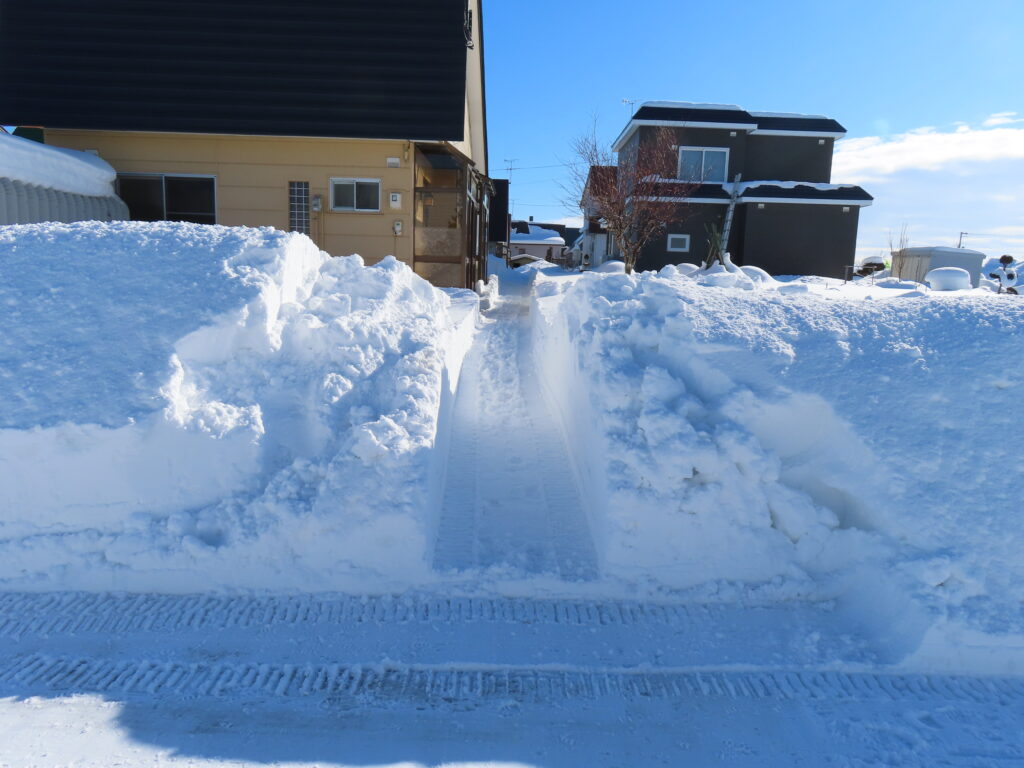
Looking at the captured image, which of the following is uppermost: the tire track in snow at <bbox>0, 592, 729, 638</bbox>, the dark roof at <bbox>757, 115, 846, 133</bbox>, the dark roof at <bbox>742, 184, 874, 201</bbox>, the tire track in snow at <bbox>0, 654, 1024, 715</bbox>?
the dark roof at <bbox>757, 115, 846, 133</bbox>

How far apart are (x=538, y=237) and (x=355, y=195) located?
3895 cm

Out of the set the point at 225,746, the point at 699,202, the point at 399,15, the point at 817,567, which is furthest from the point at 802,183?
the point at 225,746

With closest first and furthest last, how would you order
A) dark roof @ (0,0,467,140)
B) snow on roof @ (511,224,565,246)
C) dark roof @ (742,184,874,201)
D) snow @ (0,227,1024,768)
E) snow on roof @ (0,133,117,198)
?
1. snow @ (0,227,1024,768)
2. snow on roof @ (0,133,117,198)
3. dark roof @ (0,0,467,140)
4. dark roof @ (742,184,874,201)
5. snow on roof @ (511,224,565,246)

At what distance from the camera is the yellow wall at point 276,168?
11891 mm

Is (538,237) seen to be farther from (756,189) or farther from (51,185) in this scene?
(51,185)

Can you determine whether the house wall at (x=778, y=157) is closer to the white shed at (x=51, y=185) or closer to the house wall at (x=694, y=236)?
the house wall at (x=694, y=236)

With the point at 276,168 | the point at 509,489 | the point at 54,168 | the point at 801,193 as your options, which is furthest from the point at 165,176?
the point at 801,193

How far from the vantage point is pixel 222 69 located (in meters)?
11.6

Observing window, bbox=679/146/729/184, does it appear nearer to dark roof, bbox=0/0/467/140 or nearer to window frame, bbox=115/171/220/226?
dark roof, bbox=0/0/467/140

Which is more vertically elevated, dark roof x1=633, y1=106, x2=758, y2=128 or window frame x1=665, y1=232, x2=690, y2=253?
dark roof x1=633, y1=106, x2=758, y2=128

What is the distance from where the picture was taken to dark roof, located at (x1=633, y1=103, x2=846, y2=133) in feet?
69.2

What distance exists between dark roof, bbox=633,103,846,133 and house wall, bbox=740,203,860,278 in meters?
2.96

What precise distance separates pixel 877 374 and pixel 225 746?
4751 mm

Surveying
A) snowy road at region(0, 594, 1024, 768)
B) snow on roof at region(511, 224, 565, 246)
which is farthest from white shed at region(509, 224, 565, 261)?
snowy road at region(0, 594, 1024, 768)
